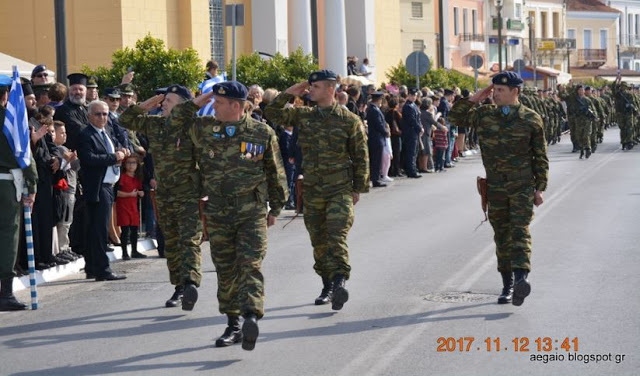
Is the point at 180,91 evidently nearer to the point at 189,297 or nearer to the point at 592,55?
the point at 189,297

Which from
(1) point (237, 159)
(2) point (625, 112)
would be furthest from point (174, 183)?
(2) point (625, 112)

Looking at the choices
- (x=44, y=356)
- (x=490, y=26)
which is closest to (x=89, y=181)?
(x=44, y=356)

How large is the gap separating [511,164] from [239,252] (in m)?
2.95

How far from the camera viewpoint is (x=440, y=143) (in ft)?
100

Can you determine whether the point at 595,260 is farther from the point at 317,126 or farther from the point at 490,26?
the point at 490,26

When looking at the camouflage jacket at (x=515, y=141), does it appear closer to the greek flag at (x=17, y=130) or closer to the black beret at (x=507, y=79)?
the black beret at (x=507, y=79)

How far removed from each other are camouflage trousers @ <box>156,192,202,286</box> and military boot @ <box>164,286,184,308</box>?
8cm

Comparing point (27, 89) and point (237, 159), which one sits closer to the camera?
point (237, 159)

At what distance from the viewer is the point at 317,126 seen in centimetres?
1159

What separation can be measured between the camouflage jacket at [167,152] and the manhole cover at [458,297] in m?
2.28

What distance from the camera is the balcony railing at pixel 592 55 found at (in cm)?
11044

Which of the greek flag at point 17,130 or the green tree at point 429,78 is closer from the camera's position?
the greek flag at point 17,130

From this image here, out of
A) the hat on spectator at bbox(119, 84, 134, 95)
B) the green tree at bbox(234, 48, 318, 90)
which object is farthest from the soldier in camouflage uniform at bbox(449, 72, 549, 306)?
the green tree at bbox(234, 48, 318, 90)

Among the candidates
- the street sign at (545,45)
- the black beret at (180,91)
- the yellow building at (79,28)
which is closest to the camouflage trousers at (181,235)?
the black beret at (180,91)
